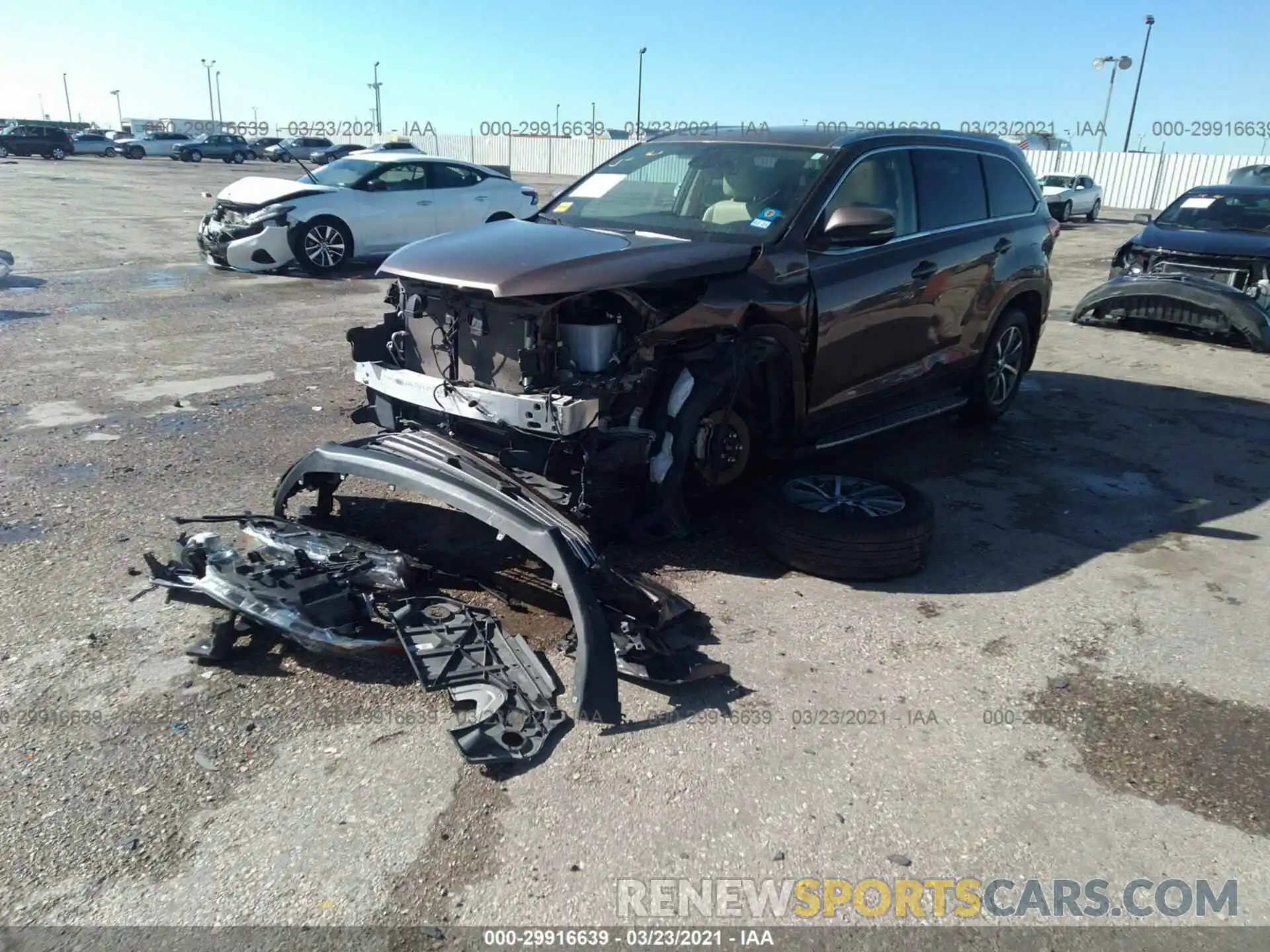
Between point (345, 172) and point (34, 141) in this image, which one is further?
point (34, 141)

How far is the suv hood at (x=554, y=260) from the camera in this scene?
3.76 metres

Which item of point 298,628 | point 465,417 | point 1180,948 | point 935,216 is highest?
point 935,216

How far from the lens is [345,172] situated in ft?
42.6

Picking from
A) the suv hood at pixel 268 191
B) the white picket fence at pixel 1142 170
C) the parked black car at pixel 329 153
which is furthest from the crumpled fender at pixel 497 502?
the parked black car at pixel 329 153

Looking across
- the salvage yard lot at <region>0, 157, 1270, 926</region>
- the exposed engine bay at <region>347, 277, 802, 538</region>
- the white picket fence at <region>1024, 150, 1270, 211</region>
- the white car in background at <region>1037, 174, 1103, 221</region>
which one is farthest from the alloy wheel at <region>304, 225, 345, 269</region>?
the white picket fence at <region>1024, 150, 1270, 211</region>

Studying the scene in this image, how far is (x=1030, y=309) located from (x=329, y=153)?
46.7 m

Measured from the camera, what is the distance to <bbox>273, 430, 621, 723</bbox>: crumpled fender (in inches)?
123

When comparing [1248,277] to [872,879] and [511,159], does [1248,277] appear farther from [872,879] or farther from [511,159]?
[511,159]

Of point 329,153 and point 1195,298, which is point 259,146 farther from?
point 1195,298

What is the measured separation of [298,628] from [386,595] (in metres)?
0.49

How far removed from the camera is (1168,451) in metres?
6.45

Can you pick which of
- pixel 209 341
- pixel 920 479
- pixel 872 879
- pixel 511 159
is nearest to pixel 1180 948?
pixel 872 879

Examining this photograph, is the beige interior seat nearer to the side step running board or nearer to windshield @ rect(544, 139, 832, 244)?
windshield @ rect(544, 139, 832, 244)

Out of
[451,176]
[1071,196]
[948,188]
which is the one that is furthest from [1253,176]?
[948,188]
